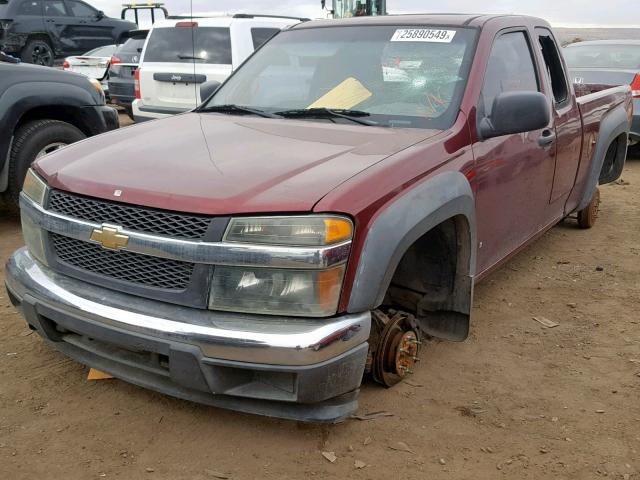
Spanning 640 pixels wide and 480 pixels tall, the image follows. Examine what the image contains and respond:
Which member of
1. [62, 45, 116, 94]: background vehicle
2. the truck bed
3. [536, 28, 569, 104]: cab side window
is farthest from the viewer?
[62, 45, 116, 94]: background vehicle

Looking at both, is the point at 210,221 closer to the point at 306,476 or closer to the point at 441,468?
the point at 306,476

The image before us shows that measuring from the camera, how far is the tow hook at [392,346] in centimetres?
295

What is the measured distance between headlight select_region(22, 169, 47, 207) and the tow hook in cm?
154

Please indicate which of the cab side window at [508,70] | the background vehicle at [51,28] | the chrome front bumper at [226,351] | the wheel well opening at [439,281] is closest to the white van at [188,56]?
the cab side window at [508,70]

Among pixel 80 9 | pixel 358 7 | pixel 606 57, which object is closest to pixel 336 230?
pixel 606 57

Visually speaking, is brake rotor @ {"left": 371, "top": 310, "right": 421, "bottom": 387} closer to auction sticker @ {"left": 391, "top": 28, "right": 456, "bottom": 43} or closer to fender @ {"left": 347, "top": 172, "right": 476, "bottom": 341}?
fender @ {"left": 347, "top": 172, "right": 476, "bottom": 341}

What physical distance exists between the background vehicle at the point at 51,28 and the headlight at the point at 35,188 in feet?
43.8

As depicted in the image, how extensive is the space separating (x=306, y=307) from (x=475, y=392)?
1174 mm

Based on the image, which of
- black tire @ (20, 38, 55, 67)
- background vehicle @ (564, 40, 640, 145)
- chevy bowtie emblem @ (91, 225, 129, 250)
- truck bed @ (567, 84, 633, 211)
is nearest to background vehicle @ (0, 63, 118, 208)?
chevy bowtie emblem @ (91, 225, 129, 250)

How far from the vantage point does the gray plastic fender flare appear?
8.10 ft

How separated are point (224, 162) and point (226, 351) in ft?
2.69

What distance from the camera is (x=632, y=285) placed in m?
4.55

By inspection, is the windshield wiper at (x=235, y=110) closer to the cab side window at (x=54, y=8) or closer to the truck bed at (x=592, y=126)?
the truck bed at (x=592, y=126)

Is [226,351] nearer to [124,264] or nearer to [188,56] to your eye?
[124,264]
